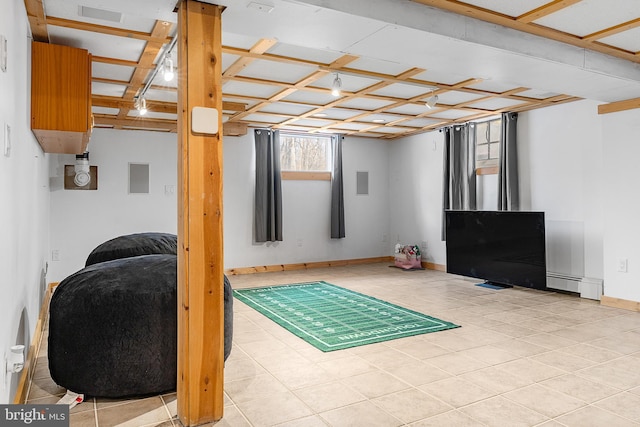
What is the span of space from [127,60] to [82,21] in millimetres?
863

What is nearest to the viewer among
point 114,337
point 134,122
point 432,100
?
point 114,337

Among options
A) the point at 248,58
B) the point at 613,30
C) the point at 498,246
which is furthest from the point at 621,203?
the point at 248,58

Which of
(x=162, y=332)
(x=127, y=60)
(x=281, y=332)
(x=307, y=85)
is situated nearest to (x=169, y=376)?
(x=162, y=332)

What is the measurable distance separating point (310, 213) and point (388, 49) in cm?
521

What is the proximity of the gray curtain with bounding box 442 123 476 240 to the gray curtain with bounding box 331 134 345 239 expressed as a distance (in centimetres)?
190

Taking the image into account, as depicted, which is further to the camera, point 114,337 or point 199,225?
point 114,337

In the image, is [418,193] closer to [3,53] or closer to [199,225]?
[199,225]

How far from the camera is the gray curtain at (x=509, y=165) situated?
633 centimetres

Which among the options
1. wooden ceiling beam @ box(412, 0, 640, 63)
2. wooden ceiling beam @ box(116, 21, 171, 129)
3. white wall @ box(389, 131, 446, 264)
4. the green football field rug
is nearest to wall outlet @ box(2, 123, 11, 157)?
wooden ceiling beam @ box(116, 21, 171, 129)

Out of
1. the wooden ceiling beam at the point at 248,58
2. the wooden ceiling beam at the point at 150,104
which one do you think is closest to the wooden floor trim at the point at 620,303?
the wooden ceiling beam at the point at 248,58

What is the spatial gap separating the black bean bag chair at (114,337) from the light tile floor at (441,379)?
0.48ft

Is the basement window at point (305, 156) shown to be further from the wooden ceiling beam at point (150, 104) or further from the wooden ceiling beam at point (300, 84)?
the wooden ceiling beam at point (150, 104)

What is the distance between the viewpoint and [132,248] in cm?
461

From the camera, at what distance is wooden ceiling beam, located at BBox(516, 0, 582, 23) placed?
9.54 ft
